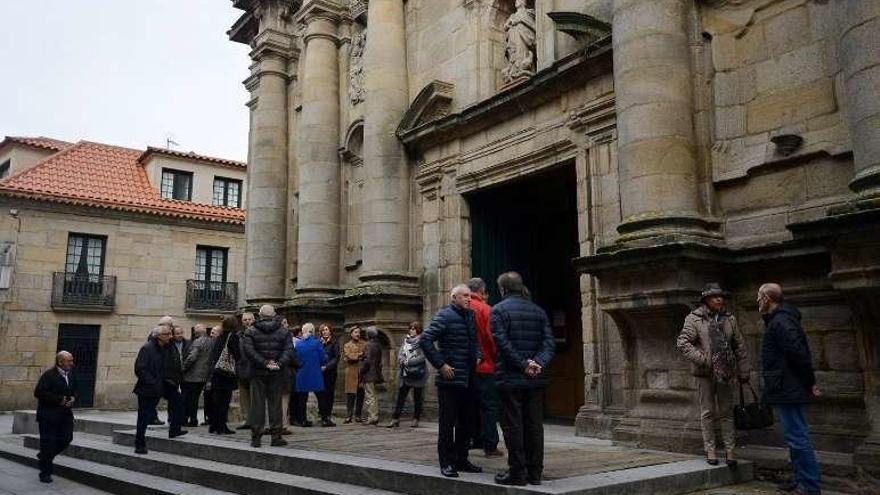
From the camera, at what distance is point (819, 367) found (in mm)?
6914

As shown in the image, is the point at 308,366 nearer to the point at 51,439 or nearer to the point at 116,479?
the point at 116,479

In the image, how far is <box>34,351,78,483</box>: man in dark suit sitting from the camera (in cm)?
912

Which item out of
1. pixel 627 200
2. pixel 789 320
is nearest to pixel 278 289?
pixel 627 200

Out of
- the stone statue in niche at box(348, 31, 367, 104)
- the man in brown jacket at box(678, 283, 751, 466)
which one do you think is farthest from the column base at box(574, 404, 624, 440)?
the stone statue in niche at box(348, 31, 367, 104)

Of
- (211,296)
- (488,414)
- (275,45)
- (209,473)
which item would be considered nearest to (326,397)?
(209,473)

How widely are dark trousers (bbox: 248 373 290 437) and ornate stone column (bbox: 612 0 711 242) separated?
4288 millimetres

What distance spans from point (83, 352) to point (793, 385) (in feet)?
78.9

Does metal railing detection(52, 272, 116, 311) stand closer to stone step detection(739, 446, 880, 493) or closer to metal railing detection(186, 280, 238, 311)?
metal railing detection(186, 280, 238, 311)

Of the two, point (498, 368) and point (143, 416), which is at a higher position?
point (498, 368)

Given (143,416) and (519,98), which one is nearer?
(143,416)

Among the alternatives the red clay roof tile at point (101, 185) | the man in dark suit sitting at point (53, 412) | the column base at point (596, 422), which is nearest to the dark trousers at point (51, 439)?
the man in dark suit sitting at point (53, 412)

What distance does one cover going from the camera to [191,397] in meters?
10.9

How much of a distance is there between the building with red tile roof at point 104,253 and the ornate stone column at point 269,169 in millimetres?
6168

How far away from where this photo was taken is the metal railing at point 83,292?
24500mm
